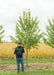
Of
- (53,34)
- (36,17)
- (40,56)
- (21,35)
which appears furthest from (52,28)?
(40,56)

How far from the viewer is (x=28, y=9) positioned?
43.2ft

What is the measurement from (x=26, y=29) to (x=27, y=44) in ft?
4.44

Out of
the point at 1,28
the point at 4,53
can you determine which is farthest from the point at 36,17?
the point at 4,53

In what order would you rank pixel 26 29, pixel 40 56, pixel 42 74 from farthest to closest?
pixel 40 56 < pixel 26 29 < pixel 42 74

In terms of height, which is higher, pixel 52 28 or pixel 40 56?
pixel 52 28

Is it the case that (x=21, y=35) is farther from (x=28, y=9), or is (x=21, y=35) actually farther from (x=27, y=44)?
→ (x=28, y=9)

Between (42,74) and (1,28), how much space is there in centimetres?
969

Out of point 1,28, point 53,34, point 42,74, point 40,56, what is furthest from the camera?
point 40,56

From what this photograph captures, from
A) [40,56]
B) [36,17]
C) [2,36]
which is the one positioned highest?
[36,17]

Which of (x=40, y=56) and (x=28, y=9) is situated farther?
(x=40, y=56)

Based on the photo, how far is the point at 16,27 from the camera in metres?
13.2

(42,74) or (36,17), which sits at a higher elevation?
(36,17)

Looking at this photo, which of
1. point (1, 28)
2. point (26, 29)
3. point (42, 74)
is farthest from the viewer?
point (1, 28)

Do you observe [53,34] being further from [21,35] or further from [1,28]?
[1,28]
